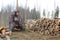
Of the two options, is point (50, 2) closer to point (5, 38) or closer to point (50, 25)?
point (50, 25)

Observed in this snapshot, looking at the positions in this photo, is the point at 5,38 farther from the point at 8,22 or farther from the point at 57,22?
the point at 57,22

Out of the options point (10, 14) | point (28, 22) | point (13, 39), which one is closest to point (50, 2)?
point (28, 22)

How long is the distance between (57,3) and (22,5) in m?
0.37

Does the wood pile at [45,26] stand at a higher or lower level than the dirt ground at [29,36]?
higher

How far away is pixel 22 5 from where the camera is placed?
1.33 metres

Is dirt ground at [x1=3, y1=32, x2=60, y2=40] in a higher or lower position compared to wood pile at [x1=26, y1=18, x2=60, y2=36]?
lower

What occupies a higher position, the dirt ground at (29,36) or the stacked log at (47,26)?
the stacked log at (47,26)

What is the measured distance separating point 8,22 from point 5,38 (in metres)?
0.17

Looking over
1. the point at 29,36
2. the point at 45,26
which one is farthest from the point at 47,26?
the point at 29,36

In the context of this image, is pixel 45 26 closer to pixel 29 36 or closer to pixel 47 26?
pixel 47 26

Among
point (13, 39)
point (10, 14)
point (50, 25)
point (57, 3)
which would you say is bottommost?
point (13, 39)

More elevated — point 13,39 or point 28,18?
point 28,18

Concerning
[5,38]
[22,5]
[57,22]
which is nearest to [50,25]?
[57,22]

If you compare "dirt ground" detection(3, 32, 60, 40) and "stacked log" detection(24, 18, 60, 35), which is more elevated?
"stacked log" detection(24, 18, 60, 35)
